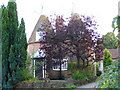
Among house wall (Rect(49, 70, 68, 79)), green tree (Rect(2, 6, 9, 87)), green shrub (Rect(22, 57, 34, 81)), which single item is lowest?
house wall (Rect(49, 70, 68, 79))

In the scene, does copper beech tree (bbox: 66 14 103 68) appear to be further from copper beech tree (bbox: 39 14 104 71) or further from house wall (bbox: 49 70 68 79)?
house wall (bbox: 49 70 68 79)

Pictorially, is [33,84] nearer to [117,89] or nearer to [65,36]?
[65,36]

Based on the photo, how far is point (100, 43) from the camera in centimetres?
1344

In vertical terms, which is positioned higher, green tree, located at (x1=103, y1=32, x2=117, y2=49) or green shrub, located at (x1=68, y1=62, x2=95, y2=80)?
green tree, located at (x1=103, y1=32, x2=117, y2=49)

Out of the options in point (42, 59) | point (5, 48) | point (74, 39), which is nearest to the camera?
point (5, 48)

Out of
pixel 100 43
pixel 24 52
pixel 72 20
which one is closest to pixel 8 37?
pixel 24 52

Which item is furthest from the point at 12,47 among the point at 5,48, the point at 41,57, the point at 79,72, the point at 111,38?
the point at 111,38

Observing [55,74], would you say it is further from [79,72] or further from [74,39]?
[74,39]

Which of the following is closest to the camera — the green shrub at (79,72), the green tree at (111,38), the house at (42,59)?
the green tree at (111,38)

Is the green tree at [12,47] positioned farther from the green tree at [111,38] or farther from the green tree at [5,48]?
the green tree at [111,38]

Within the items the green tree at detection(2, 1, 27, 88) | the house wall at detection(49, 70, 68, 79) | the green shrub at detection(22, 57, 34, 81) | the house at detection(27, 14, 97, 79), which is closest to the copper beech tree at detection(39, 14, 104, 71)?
the house at detection(27, 14, 97, 79)

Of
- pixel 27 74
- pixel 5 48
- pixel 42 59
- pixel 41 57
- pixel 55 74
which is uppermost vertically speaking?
pixel 5 48

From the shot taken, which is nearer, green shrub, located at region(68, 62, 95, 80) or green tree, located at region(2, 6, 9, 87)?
green tree, located at region(2, 6, 9, 87)

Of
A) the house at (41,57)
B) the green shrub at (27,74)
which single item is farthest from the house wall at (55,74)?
the green shrub at (27,74)
